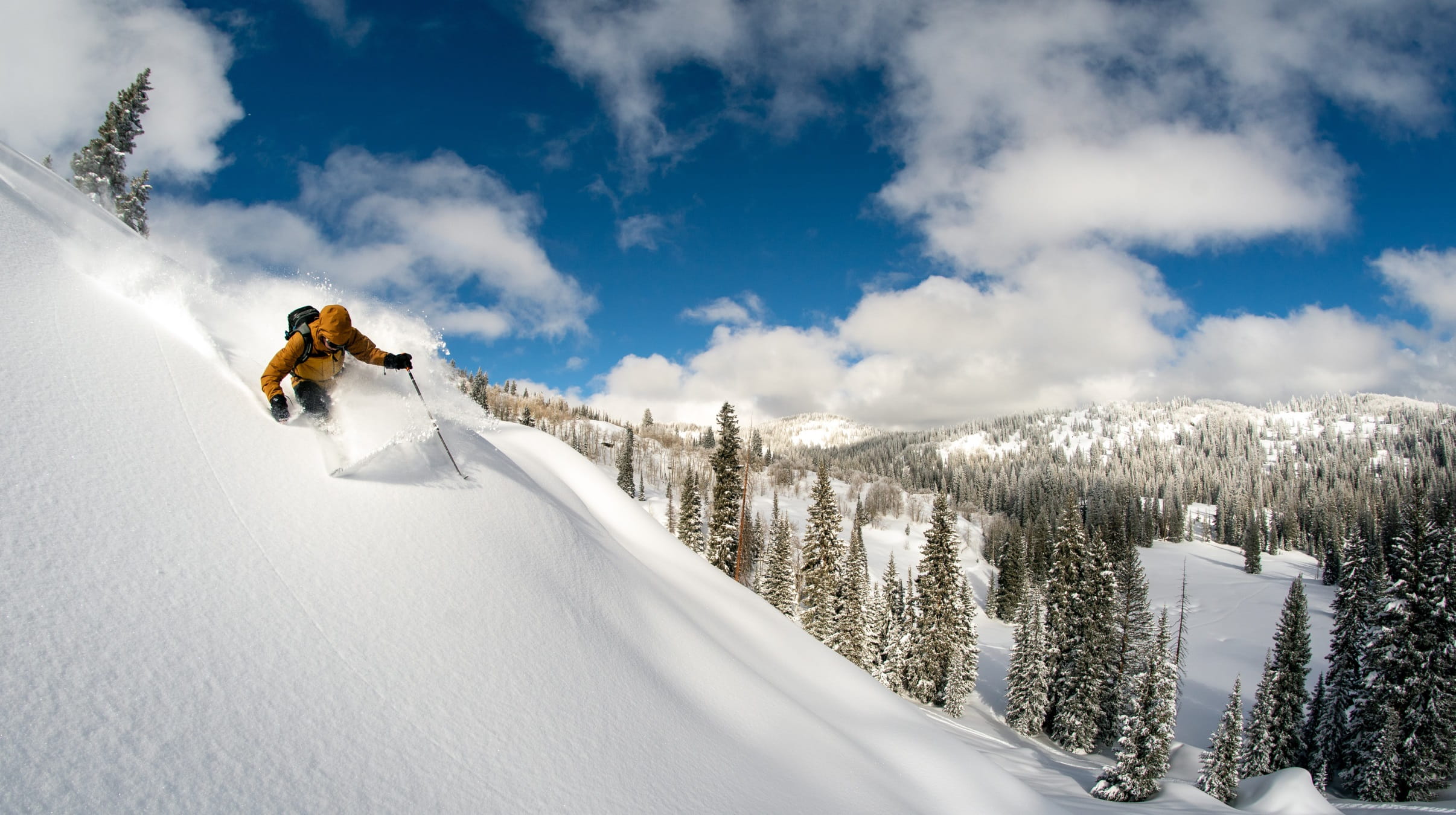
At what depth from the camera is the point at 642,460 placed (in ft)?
497

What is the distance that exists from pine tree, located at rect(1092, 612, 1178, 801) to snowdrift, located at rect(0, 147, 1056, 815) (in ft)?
80.6

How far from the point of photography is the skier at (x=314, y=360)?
16.6 feet

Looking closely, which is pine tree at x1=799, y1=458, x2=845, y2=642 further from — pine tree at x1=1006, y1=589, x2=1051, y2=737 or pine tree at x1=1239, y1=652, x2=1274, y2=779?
pine tree at x1=1239, y1=652, x2=1274, y2=779

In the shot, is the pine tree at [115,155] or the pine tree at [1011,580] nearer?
the pine tree at [115,155]

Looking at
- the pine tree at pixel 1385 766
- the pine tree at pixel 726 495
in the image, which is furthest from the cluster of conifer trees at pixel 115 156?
the pine tree at pixel 1385 766

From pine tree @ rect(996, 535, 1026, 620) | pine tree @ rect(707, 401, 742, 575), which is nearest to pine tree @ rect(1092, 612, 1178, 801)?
pine tree @ rect(707, 401, 742, 575)

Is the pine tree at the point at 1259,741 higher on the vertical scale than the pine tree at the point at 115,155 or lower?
lower

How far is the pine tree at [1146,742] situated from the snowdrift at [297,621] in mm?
24562

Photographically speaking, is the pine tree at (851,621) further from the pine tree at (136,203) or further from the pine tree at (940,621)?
the pine tree at (136,203)

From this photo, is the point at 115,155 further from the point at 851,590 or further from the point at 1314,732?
the point at 1314,732

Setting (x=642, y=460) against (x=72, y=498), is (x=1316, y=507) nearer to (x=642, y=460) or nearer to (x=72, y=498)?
(x=642, y=460)

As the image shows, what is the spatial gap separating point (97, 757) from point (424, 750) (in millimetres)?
1313

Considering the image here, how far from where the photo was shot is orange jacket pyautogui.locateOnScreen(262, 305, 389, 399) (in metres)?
5.12

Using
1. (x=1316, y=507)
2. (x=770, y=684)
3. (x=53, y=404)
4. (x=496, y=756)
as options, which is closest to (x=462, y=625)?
(x=496, y=756)
